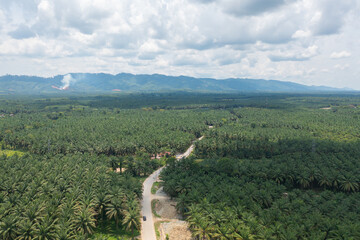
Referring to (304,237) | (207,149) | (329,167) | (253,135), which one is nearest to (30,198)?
(304,237)

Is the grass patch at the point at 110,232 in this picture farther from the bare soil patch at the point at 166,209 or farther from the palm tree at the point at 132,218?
the bare soil patch at the point at 166,209

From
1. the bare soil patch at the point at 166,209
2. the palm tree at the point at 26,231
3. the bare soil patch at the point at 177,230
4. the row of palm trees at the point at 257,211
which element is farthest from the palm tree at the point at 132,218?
the palm tree at the point at 26,231

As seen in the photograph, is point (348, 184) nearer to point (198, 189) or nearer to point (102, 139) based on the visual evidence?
point (198, 189)

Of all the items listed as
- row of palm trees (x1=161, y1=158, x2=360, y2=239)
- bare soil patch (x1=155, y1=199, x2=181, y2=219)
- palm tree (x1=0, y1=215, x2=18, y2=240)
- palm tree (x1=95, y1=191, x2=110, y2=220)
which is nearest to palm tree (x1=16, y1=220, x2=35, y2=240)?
→ palm tree (x1=0, y1=215, x2=18, y2=240)

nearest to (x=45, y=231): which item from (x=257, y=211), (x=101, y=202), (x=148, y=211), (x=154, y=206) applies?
(x=101, y=202)

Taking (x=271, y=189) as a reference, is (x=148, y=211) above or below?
below

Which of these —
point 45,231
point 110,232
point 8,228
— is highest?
point 8,228

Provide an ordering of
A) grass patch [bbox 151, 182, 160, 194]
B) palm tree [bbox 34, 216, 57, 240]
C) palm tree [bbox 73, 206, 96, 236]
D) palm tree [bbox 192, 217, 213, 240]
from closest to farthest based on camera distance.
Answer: palm tree [bbox 34, 216, 57, 240], palm tree [bbox 192, 217, 213, 240], palm tree [bbox 73, 206, 96, 236], grass patch [bbox 151, 182, 160, 194]

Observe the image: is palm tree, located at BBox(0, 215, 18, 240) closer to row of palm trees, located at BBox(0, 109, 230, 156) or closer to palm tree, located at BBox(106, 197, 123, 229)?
palm tree, located at BBox(106, 197, 123, 229)

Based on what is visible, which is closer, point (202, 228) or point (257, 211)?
point (202, 228)
